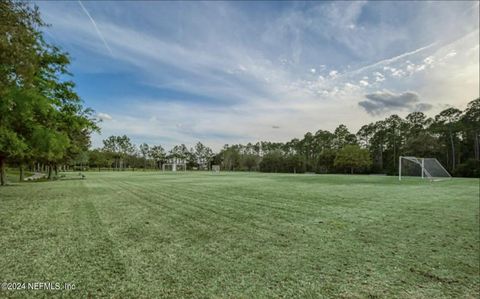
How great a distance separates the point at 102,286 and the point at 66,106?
40.7 feet

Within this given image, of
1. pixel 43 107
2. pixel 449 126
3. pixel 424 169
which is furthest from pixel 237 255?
pixel 449 126

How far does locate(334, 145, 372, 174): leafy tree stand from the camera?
59.8 m

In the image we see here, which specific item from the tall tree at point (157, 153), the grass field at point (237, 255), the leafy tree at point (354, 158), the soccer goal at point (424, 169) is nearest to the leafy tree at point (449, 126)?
the leafy tree at point (354, 158)

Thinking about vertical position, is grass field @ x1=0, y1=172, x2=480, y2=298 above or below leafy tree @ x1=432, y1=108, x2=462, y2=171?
below

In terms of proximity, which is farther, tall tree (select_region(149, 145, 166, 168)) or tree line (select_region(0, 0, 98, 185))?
tall tree (select_region(149, 145, 166, 168))

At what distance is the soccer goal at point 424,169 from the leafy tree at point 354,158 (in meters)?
21.2

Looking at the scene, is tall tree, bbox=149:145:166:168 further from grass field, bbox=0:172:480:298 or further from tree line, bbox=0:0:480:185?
grass field, bbox=0:172:480:298

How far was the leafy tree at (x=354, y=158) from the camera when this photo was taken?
196 feet

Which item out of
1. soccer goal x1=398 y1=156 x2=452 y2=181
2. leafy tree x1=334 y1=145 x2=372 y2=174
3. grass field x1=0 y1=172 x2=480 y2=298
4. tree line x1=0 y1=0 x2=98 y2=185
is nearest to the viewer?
grass field x1=0 y1=172 x2=480 y2=298

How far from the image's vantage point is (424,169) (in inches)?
1222

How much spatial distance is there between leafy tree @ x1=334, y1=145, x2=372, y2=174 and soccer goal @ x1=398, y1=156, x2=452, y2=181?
69.6 feet

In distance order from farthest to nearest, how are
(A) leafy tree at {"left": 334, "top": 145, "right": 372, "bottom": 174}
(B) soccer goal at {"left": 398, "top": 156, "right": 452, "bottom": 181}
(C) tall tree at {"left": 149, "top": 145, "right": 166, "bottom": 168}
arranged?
(C) tall tree at {"left": 149, "top": 145, "right": 166, "bottom": 168} → (A) leafy tree at {"left": 334, "top": 145, "right": 372, "bottom": 174} → (B) soccer goal at {"left": 398, "top": 156, "right": 452, "bottom": 181}

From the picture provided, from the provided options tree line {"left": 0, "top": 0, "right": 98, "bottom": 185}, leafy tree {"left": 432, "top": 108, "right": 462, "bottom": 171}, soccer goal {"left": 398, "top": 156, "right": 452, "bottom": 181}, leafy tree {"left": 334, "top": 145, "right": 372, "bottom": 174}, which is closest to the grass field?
tree line {"left": 0, "top": 0, "right": 98, "bottom": 185}

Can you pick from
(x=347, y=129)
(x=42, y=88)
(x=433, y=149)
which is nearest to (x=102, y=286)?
(x=42, y=88)
